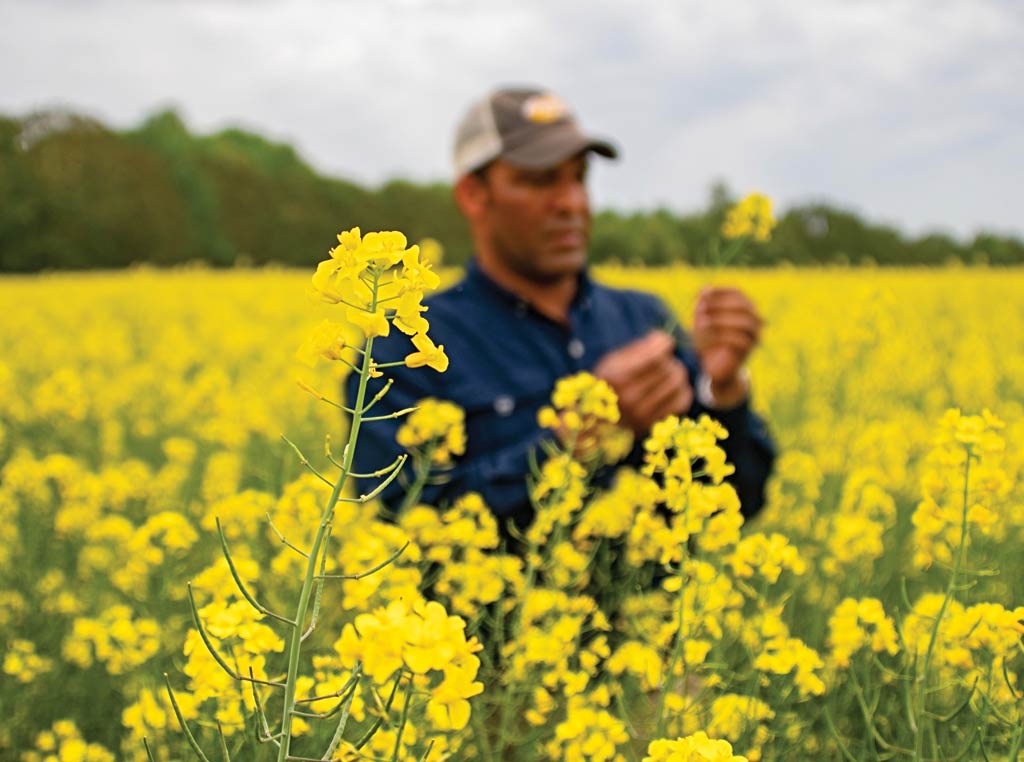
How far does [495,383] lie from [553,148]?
0.65 metres

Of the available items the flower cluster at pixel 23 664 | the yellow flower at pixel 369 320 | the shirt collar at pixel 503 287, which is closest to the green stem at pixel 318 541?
the yellow flower at pixel 369 320

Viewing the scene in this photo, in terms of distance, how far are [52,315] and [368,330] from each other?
9844 millimetres

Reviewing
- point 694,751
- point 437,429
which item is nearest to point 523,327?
point 437,429

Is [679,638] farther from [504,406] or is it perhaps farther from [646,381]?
[504,406]

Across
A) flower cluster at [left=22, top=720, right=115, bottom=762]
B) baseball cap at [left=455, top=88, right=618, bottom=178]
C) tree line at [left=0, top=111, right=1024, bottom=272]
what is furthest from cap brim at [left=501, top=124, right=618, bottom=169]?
tree line at [left=0, top=111, right=1024, bottom=272]

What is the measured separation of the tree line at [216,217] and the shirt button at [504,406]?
44.0ft

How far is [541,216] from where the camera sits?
2.44 metres

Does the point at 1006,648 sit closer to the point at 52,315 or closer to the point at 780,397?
the point at 780,397

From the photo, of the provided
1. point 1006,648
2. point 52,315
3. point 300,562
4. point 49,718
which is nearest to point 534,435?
point 300,562

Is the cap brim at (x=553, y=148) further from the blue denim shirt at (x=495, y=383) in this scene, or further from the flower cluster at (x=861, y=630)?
the flower cluster at (x=861, y=630)

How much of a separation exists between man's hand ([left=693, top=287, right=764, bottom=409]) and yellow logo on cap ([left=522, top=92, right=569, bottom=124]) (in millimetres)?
759

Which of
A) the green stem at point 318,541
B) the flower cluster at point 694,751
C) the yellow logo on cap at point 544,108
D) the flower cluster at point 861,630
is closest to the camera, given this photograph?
the green stem at point 318,541

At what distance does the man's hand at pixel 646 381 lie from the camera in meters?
1.92

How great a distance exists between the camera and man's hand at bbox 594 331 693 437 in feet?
6.31
